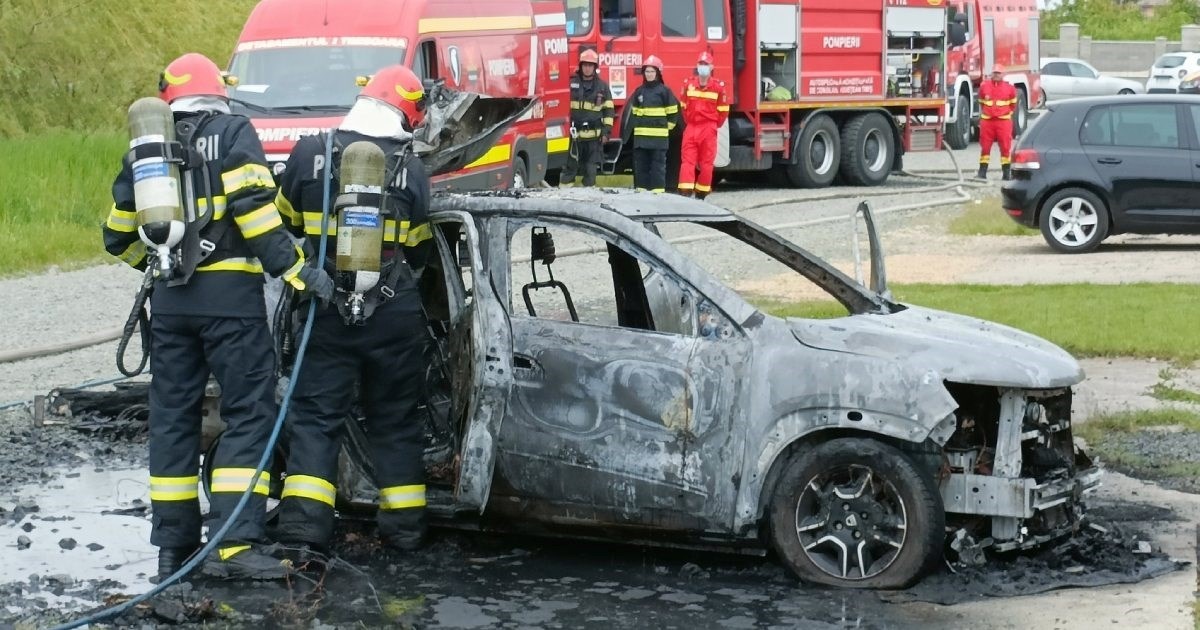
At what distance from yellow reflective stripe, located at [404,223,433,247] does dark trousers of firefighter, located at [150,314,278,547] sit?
0.65 meters

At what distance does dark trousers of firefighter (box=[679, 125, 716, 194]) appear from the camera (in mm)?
19781

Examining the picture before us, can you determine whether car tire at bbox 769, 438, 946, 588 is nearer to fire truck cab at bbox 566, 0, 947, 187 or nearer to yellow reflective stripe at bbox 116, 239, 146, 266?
yellow reflective stripe at bbox 116, 239, 146, 266

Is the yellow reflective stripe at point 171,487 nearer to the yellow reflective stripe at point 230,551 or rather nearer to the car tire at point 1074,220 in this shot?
the yellow reflective stripe at point 230,551

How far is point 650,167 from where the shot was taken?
19.0m

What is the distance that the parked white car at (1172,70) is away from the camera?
43128mm

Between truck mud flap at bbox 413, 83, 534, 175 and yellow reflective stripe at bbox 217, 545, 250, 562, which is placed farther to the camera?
truck mud flap at bbox 413, 83, 534, 175

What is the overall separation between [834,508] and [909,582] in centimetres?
38

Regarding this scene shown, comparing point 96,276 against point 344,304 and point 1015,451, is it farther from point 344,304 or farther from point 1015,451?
point 1015,451

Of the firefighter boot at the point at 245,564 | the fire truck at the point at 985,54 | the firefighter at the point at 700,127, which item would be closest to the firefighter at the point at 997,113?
the fire truck at the point at 985,54

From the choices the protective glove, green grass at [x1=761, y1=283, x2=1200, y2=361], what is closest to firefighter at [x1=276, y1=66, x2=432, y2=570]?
the protective glove

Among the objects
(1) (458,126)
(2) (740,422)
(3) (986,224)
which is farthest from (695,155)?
(2) (740,422)

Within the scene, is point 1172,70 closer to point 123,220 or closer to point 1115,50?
point 1115,50

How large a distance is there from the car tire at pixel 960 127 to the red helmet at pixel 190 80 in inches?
1062

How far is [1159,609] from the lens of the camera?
5781 mm
